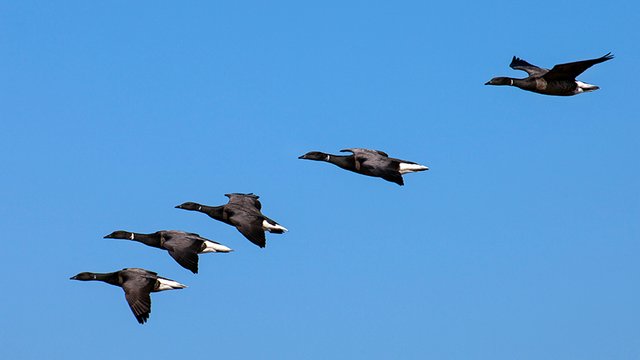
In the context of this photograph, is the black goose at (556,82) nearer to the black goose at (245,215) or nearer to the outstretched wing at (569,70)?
the outstretched wing at (569,70)

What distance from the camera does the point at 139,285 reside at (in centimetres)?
5950

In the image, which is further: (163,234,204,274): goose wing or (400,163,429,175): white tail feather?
(400,163,429,175): white tail feather

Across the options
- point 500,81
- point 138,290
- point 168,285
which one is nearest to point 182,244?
point 168,285

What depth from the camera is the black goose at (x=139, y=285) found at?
5766cm

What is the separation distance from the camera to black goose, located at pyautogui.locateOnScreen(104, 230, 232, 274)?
6034cm

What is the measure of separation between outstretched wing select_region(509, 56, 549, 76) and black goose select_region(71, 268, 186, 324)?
1930 centimetres

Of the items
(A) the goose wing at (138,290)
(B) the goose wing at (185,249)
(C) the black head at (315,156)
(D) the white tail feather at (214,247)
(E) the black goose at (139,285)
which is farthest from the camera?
(C) the black head at (315,156)

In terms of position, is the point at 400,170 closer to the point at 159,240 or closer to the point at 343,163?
the point at 343,163

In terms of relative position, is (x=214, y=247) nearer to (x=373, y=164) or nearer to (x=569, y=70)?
(x=373, y=164)

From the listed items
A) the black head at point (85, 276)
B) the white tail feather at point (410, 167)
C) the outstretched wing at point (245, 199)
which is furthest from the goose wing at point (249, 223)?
the black head at point (85, 276)

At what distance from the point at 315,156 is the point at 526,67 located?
12.5 metres

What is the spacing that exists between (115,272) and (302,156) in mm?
11331

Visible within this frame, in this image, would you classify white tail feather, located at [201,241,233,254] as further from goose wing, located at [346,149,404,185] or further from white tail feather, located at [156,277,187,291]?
goose wing, located at [346,149,404,185]

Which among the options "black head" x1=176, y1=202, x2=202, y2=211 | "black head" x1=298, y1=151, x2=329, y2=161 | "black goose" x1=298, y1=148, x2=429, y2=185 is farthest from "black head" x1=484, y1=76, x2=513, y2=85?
"black head" x1=176, y1=202, x2=202, y2=211
